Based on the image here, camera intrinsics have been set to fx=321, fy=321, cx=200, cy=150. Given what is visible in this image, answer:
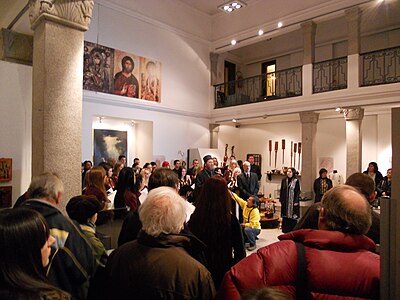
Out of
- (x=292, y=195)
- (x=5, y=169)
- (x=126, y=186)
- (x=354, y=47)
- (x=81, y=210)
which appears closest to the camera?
(x=81, y=210)

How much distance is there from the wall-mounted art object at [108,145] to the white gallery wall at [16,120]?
215 inches

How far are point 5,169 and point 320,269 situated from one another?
14.2 ft

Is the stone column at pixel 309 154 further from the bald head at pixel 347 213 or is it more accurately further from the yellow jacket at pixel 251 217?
the bald head at pixel 347 213

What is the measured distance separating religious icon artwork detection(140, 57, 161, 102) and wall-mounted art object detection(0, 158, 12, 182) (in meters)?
6.86

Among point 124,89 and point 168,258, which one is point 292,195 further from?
point 168,258

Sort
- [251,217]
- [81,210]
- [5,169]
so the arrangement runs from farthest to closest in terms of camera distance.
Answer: [251,217] → [5,169] → [81,210]

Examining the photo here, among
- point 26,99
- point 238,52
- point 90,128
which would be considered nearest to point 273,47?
point 238,52

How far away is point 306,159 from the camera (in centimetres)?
1067

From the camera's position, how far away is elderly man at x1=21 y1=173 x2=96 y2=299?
70.8 inches

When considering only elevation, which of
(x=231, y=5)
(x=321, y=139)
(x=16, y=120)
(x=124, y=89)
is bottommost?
(x=16, y=120)

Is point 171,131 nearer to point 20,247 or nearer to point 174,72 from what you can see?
point 174,72

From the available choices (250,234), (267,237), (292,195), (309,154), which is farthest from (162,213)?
(309,154)

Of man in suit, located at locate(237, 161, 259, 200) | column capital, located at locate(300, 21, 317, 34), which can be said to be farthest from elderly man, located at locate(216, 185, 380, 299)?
column capital, located at locate(300, 21, 317, 34)

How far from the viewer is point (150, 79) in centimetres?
1116
